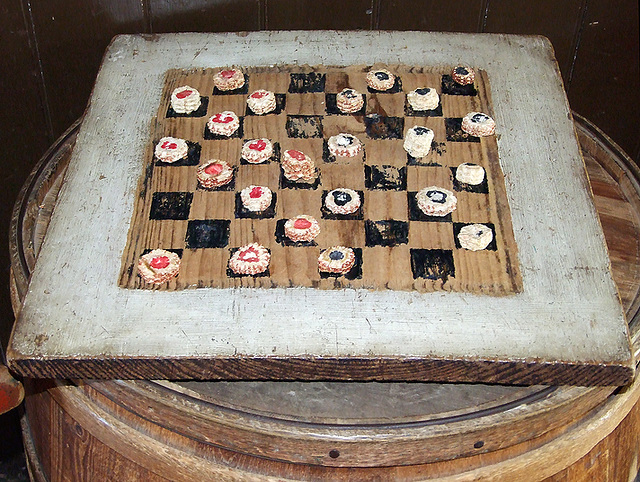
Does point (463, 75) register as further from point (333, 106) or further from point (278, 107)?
point (278, 107)

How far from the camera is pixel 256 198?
4.58 feet

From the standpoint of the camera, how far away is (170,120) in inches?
62.3

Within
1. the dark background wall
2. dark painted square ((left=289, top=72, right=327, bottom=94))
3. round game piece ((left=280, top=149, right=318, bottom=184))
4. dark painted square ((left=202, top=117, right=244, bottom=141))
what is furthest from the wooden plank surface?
the dark background wall

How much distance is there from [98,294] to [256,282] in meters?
0.25

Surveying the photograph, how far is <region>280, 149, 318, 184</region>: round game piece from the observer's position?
1.45 m

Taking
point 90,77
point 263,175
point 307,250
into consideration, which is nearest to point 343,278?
point 307,250

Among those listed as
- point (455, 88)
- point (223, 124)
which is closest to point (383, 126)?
point (455, 88)

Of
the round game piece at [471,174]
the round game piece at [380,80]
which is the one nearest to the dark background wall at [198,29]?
the round game piece at [380,80]

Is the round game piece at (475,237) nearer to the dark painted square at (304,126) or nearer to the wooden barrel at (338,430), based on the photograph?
the wooden barrel at (338,430)

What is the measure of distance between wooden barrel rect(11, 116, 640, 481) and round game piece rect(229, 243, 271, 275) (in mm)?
185

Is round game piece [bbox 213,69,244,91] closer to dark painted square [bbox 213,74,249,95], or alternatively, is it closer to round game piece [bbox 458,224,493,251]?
dark painted square [bbox 213,74,249,95]

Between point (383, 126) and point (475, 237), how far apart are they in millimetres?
350

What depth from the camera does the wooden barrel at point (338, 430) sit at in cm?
121

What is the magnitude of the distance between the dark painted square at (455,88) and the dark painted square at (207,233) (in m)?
0.59
